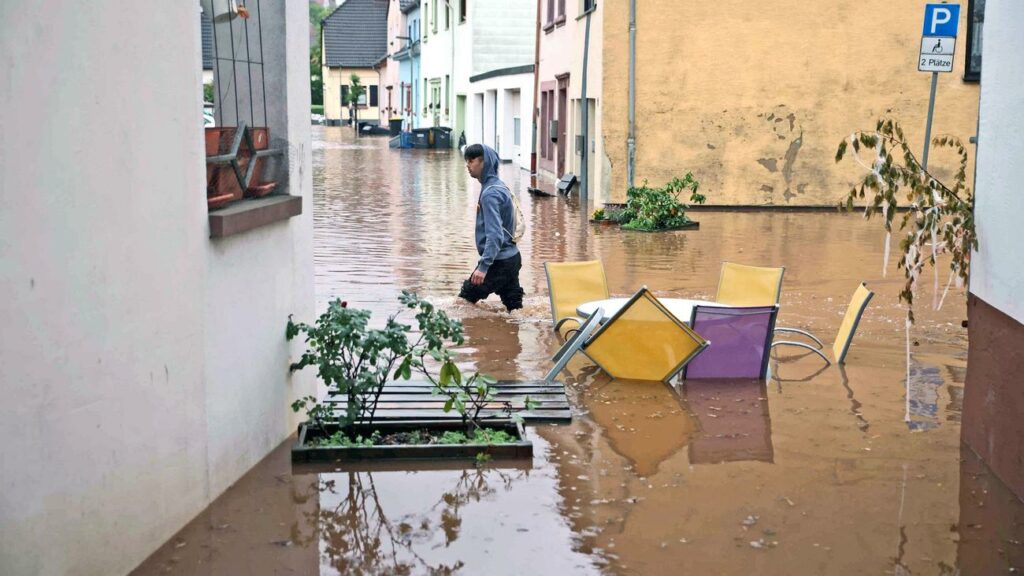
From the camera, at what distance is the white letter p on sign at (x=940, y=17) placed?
1201 cm

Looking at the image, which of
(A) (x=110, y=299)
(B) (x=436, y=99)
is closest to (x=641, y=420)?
(A) (x=110, y=299)

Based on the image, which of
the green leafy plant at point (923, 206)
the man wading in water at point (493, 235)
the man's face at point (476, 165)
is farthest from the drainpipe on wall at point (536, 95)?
the green leafy plant at point (923, 206)

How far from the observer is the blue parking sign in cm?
1195

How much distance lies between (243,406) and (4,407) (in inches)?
84.3

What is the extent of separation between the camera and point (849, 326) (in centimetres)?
880

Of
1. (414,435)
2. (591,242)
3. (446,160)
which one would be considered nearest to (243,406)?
(414,435)

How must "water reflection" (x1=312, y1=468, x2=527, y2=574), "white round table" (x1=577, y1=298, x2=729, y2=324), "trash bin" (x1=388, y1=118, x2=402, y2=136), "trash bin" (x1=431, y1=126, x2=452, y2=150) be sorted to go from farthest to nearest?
"trash bin" (x1=388, y1=118, x2=402, y2=136)
"trash bin" (x1=431, y1=126, x2=452, y2=150)
"white round table" (x1=577, y1=298, x2=729, y2=324)
"water reflection" (x1=312, y1=468, x2=527, y2=574)

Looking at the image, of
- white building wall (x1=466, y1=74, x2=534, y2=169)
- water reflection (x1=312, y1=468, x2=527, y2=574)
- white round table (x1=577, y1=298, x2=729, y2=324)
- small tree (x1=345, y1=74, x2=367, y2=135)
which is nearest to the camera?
water reflection (x1=312, y1=468, x2=527, y2=574)

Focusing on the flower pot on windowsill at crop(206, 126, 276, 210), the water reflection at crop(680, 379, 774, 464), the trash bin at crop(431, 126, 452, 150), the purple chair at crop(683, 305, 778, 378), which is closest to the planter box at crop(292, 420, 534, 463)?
the water reflection at crop(680, 379, 774, 464)

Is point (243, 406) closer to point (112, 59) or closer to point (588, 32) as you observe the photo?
point (112, 59)

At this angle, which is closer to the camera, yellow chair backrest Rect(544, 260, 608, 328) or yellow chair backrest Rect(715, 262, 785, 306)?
yellow chair backrest Rect(715, 262, 785, 306)

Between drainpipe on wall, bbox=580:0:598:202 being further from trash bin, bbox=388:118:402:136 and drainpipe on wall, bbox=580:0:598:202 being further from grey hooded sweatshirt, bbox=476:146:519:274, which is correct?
trash bin, bbox=388:118:402:136

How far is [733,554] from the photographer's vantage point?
5.21 metres

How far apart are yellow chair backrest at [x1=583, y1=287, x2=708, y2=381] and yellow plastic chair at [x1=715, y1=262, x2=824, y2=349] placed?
1343mm
